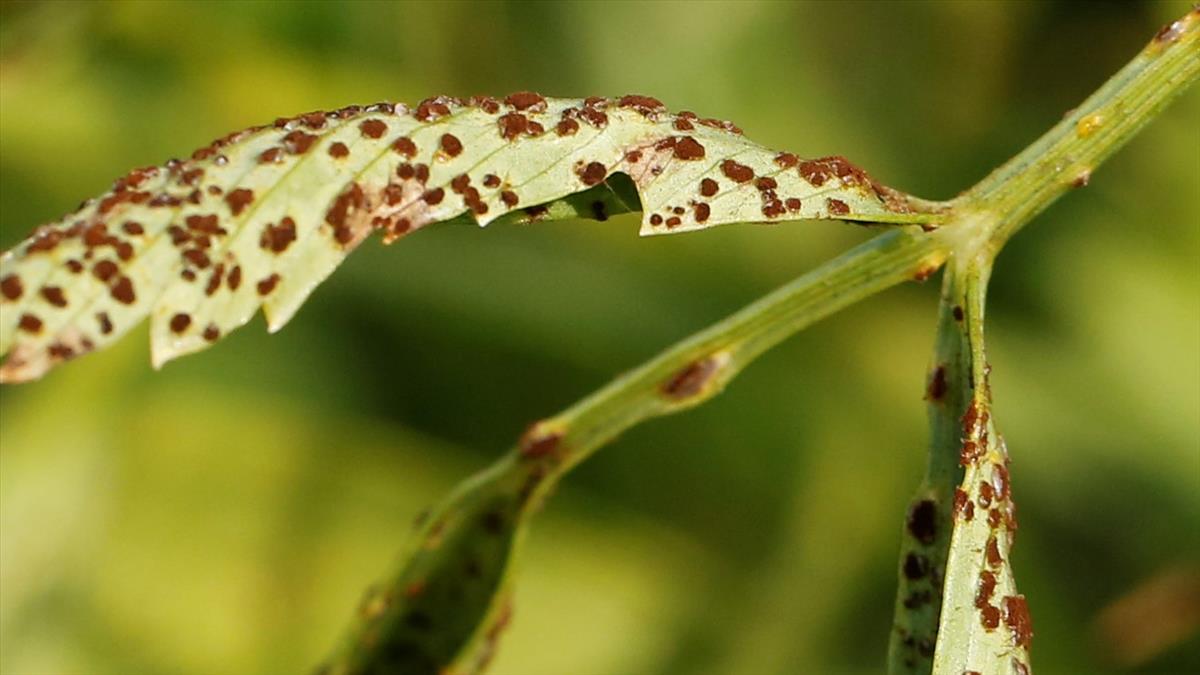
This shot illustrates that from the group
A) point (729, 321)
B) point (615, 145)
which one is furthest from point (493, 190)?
point (729, 321)

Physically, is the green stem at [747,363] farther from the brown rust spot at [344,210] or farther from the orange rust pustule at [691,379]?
the brown rust spot at [344,210]

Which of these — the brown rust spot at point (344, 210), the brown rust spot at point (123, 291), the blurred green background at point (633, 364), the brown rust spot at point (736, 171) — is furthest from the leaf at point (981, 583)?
the blurred green background at point (633, 364)

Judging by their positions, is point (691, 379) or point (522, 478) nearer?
point (691, 379)

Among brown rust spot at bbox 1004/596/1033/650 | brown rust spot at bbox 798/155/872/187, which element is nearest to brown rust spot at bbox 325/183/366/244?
brown rust spot at bbox 798/155/872/187

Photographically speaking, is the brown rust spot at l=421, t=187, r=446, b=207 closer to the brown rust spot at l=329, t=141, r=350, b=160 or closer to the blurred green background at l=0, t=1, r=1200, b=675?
the brown rust spot at l=329, t=141, r=350, b=160

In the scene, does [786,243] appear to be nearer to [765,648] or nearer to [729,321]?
[765,648]

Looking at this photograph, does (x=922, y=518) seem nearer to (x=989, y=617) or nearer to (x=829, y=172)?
(x=989, y=617)

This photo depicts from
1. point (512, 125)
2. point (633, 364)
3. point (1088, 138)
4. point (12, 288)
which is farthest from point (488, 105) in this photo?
point (633, 364)
